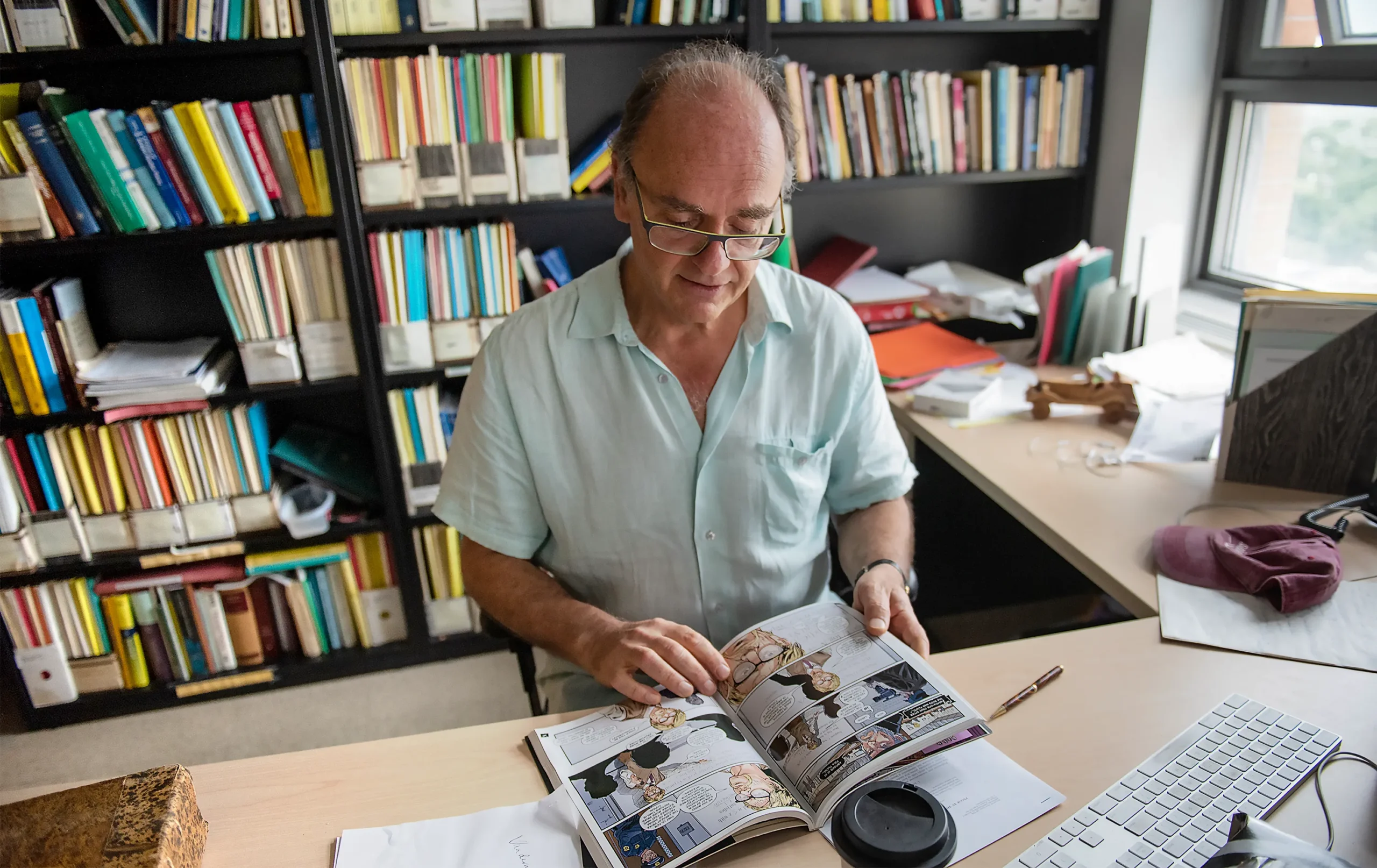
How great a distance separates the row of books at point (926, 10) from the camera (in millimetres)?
2395

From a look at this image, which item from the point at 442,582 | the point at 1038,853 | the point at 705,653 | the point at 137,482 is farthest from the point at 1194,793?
the point at 137,482

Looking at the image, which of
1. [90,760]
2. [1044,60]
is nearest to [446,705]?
[90,760]

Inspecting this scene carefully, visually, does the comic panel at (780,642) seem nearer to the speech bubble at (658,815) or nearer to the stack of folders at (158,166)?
the speech bubble at (658,815)

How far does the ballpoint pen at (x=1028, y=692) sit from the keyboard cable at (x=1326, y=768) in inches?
10.8

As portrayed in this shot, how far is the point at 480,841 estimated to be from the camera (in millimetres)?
935

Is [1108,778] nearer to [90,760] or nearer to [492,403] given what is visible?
[492,403]

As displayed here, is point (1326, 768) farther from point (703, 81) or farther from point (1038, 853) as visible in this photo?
point (703, 81)

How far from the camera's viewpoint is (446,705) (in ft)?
8.29

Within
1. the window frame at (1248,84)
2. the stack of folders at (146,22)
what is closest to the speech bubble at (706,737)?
the stack of folders at (146,22)

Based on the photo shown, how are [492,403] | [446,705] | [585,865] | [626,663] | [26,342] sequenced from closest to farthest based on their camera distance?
[585,865], [626,663], [492,403], [26,342], [446,705]

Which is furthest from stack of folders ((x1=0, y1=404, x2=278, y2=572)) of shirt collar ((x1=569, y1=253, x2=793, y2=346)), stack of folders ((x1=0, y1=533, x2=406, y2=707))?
shirt collar ((x1=569, y1=253, x2=793, y2=346))

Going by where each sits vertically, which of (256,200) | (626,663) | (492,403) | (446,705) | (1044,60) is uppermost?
(1044,60)

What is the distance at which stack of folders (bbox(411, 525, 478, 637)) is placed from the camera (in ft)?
8.51

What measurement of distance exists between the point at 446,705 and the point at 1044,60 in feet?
8.14
